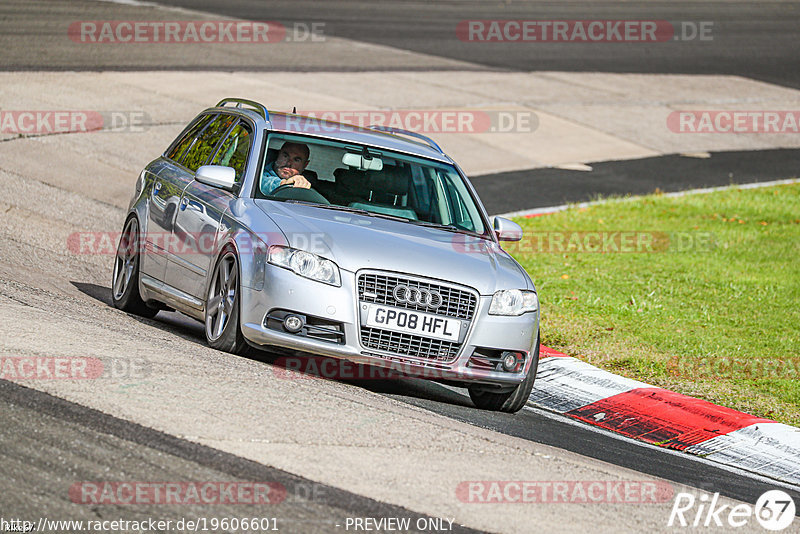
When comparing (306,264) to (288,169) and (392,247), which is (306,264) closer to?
(392,247)

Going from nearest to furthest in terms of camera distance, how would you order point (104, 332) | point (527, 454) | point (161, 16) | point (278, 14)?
point (527, 454) → point (104, 332) → point (161, 16) → point (278, 14)

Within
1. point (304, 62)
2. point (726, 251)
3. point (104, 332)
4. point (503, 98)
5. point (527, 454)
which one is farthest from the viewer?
point (304, 62)

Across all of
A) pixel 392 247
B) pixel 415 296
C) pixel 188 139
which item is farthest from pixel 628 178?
pixel 415 296

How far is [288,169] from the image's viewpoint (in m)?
8.78

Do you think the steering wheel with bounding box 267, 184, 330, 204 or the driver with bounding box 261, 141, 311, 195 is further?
the driver with bounding box 261, 141, 311, 195

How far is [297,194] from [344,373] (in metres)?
1.34

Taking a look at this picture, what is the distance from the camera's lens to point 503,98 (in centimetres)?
2494

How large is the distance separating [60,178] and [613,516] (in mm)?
11254

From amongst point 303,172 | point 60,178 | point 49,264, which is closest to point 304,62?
point 60,178

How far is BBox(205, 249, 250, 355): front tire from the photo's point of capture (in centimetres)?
783

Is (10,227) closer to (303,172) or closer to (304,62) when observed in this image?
(303,172)

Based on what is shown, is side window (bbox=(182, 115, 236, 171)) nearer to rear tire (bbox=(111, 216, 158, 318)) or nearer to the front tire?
rear tire (bbox=(111, 216, 158, 318))

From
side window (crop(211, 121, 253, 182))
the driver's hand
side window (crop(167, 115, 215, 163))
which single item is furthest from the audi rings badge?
side window (crop(167, 115, 215, 163))

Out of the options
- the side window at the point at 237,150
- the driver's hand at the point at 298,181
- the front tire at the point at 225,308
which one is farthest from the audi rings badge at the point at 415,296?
the side window at the point at 237,150
